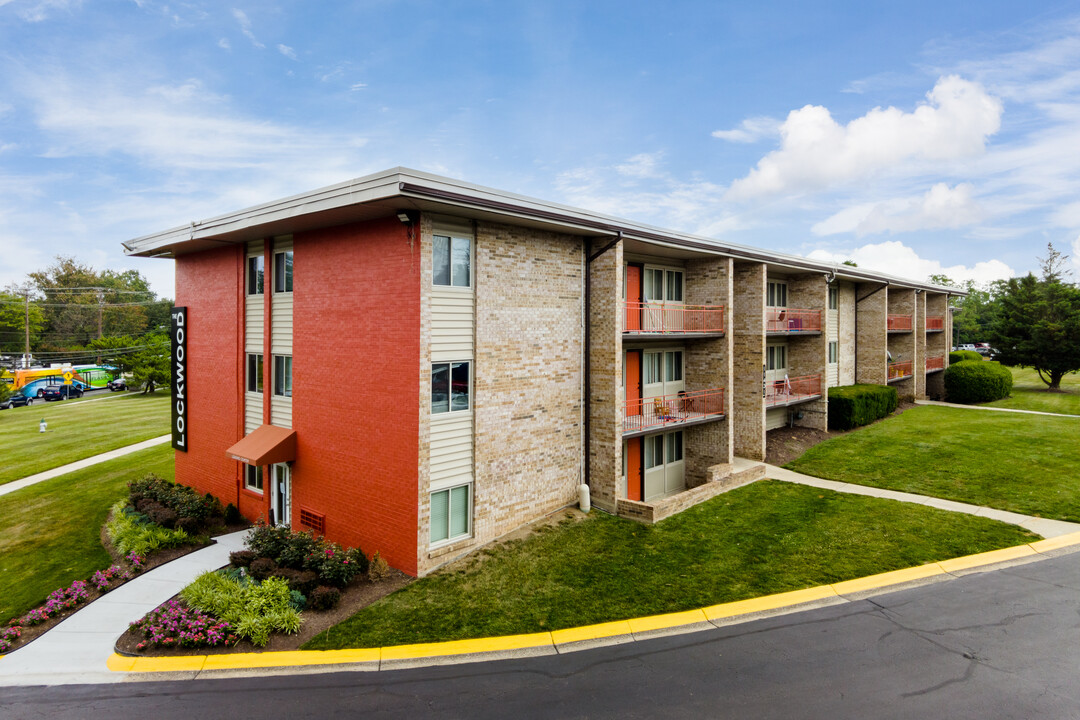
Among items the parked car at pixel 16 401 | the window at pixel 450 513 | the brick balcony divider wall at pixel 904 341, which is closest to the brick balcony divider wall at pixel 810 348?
the brick balcony divider wall at pixel 904 341

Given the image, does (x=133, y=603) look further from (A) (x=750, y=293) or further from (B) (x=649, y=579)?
(A) (x=750, y=293)

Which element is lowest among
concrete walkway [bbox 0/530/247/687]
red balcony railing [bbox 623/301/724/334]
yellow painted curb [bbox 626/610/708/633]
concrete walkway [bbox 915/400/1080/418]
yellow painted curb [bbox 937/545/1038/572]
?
concrete walkway [bbox 0/530/247/687]

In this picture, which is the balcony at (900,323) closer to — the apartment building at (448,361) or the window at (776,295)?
the window at (776,295)

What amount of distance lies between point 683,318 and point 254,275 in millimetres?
13693

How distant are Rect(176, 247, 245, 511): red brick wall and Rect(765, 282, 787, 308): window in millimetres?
20969

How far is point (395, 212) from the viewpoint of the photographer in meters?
12.0

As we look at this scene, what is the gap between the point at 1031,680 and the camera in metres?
8.27

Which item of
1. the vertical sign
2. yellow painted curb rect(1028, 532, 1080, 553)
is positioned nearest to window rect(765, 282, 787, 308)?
yellow painted curb rect(1028, 532, 1080, 553)

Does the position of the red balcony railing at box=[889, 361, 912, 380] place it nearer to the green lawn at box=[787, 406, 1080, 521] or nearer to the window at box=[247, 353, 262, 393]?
the green lawn at box=[787, 406, 1080, 521]

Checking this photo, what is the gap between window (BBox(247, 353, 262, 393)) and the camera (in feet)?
54.7

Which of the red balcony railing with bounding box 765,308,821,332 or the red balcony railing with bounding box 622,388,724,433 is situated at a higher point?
the red balcony railing with bounding box 765,308,821,332

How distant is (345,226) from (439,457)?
6057mm

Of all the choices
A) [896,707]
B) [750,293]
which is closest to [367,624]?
[896,707]

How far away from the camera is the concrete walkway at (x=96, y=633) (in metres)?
9.43
